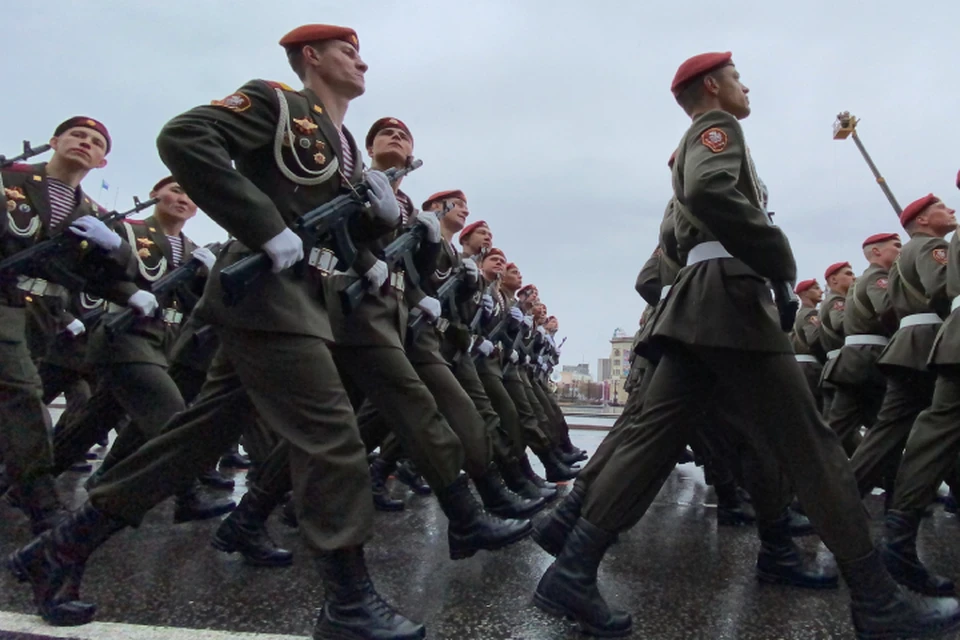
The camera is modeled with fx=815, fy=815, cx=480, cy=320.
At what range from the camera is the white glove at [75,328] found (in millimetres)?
4707

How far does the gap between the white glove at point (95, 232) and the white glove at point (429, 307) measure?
5.18 feet

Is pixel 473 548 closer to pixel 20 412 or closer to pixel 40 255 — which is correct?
pixel 20 412

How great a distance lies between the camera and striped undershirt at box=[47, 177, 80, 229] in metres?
4.10

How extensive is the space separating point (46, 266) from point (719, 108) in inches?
126

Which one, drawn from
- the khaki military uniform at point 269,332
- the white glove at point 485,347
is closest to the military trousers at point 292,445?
the khaki military uniform at point 269,332

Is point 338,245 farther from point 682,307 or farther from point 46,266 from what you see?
point 46,266

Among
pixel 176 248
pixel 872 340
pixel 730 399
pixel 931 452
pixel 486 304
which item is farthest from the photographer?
pixel 486 304

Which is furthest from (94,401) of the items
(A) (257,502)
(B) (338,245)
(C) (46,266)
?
(B) (338,245)

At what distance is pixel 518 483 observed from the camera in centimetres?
521

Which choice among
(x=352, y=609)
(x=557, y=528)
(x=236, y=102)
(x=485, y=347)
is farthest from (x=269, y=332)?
(x=485, y=347)

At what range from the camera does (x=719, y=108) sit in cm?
298

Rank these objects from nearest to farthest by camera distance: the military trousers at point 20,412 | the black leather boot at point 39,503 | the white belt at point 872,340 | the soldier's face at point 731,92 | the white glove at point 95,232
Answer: the soldier's face at point 731,92
the military trousers at point 20,412
the black leather boot at point 39,503
the white glove at point 95,232
the white belt at point 872,340

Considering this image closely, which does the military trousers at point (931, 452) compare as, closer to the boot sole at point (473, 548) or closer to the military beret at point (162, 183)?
the boot sole at point (473, 548)

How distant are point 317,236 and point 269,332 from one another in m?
0.38
